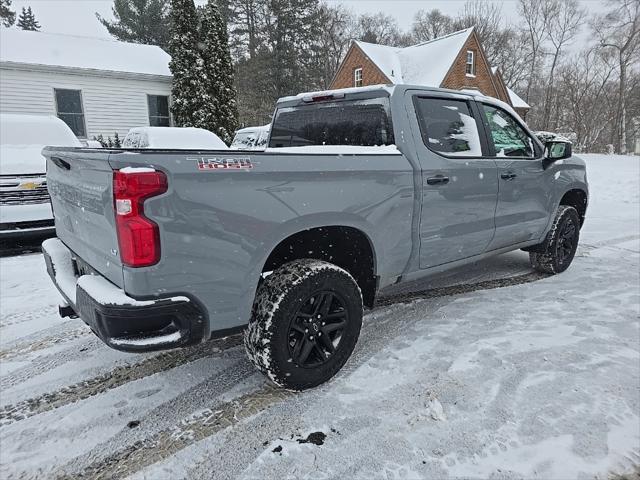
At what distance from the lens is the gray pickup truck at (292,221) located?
79.1 inches

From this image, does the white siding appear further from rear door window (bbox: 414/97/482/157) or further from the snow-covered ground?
rear door window (bbox: 414/97/482/157)

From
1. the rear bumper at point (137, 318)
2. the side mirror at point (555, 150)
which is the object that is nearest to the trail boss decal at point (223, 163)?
the rear bumper at point (137, 318)

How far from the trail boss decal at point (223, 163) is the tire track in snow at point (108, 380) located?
1.62 metres

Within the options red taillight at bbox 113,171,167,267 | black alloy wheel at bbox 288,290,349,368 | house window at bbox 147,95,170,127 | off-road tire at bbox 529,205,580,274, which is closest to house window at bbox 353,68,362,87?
house window at bbox 147,95,170,127

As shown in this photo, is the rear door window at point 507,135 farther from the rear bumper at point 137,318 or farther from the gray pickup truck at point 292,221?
the rear bumper at point 137,318

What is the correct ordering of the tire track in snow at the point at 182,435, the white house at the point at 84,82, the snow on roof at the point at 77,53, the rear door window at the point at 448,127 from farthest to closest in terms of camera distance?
the snow on roof at the point at 77,53 < the white house at the point at 84,82 < the rear door window at the point at 448,127 < the tire track in snow at the point at 182,435

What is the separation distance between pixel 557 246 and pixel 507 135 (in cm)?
158

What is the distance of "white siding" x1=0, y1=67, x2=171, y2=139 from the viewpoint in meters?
15.9

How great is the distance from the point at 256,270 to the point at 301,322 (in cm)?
48

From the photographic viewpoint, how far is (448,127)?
3.43m

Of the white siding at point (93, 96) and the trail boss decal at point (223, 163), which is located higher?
the white siding at point (93, 96)

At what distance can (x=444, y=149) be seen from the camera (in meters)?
3.31

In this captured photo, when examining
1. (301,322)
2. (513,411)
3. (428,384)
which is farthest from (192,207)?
(513,411)

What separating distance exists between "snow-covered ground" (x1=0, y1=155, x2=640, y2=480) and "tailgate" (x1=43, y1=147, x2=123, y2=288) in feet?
2.80
